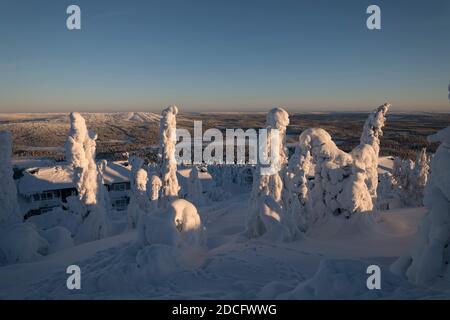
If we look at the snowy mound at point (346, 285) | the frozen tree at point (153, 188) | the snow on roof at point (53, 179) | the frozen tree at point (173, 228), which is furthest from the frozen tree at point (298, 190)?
the snow on roof at point (53, 179)

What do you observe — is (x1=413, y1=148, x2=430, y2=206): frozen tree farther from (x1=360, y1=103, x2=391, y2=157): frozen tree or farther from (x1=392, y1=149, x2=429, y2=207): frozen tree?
(x1=360, y1=103, x2=391, y2=157): frozen tree

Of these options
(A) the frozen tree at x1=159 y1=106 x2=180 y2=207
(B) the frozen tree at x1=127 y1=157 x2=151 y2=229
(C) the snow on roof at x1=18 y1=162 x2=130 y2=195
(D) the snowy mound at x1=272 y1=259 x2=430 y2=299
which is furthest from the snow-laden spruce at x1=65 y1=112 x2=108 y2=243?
(C) the snow on roof at x1=18 y1=162 x2=130 y2=195

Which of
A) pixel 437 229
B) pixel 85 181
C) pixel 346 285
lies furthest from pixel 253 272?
pixel 85 181

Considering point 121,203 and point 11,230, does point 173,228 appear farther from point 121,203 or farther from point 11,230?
point 121,203
